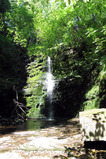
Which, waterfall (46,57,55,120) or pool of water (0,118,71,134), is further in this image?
waterfall (46,57,55,120)

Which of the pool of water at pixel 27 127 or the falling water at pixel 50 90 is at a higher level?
the falling water at pixel 50 90

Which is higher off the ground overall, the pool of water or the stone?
the stone

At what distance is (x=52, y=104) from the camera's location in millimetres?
10172

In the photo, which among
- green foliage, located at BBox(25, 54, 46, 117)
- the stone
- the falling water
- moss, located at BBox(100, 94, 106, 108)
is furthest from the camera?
green foliage, located at BBox(25, 54, 46, 117)

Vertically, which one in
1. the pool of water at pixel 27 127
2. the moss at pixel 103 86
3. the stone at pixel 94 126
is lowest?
the pool of water at pixel 27 127

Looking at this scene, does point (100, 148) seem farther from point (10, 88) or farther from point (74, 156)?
point (10, 88)

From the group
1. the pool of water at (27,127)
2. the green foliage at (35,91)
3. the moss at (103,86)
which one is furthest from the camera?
the green foliage at (35,91)

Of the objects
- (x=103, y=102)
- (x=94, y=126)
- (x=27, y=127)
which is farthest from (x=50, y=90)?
(x=94, y=126)

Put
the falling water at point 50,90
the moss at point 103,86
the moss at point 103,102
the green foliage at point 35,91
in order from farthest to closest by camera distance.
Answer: the green foliage at point 35,91, the falling water at point 50,90, the moss at point 103,86, the moss at point 103,102

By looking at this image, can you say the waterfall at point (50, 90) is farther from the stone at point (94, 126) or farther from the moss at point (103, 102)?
the stone at point (94, 126)

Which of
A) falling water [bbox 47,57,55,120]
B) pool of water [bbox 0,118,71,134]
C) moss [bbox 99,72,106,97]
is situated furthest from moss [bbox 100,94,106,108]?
falling water [bbox 47,57,55,120]

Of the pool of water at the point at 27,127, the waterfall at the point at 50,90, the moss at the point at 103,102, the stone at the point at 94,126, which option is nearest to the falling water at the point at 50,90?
the waterfall at the point at 50,90

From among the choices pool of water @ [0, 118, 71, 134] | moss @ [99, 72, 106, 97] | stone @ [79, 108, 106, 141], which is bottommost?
pool of water @ [0, 118, 71, 134]

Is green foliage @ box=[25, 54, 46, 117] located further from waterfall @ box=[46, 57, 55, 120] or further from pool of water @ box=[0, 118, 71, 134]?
pool of water @ box=[0, 118, 71, 134]
